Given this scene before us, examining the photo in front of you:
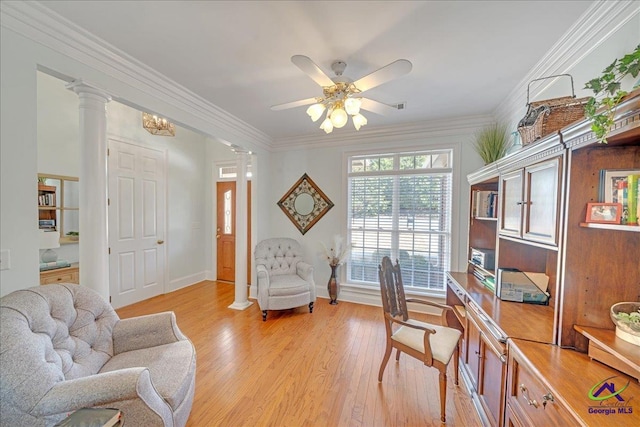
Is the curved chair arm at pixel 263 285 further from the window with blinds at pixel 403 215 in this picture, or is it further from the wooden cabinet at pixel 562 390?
the wooden cabinet at pixel 562 390

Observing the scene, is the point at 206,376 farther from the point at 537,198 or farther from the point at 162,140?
the point at 162,140

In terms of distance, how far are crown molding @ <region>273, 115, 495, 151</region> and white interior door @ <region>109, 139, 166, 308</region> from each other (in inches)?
82.2

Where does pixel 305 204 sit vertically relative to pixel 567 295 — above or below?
above

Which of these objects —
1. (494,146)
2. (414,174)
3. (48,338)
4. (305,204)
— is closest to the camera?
(48,338)

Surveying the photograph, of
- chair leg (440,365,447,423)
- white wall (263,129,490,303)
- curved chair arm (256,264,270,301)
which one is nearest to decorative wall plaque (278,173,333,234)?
white wall (263,129,490,303)

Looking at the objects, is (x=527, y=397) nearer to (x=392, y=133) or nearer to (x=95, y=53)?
(x=392, y=133)

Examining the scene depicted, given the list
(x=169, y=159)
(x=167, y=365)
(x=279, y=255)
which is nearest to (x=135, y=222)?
(x=169, y=159)

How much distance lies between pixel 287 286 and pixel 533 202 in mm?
2713

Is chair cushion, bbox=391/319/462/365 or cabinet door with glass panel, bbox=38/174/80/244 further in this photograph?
cabinet door with glass panel, bbox=38/174/80/244

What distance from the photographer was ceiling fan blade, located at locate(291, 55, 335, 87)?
1.50m

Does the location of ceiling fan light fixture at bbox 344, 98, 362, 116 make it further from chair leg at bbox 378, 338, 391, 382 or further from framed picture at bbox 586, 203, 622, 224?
chair leg at bbox 378, 338, 391, 382

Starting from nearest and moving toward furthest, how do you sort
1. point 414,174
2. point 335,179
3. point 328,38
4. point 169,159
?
point 328,38
point 414,174
point 335,179
point 169,159

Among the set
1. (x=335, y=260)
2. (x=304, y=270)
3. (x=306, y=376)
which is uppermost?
(x=335, y=260)

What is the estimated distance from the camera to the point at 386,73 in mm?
1625
